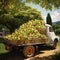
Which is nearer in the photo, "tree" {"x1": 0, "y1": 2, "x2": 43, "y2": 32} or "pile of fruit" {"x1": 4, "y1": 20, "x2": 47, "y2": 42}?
"pile of fruit" {"x1": 4, "y1": 20, "x2": 47, "y2": 42}

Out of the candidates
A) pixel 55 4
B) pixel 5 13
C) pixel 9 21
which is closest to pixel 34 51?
pixel 55 4

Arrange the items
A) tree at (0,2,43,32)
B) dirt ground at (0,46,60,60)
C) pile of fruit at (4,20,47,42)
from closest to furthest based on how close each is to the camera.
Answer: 1. dirt ground at (0,46,60,60)
2. pile of fruit at (4,20,47,42)
3. tree at (0,2,43,32)

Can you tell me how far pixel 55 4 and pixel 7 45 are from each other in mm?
5703

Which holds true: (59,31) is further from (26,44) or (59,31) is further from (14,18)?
(26,44)

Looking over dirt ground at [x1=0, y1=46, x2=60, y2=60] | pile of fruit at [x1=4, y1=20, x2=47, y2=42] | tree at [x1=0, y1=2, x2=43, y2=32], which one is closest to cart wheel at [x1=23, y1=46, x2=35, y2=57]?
dirt ground at [x1=0, y1=46, x2=60, y2=60]

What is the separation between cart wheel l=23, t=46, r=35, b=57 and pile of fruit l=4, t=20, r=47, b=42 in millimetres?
640

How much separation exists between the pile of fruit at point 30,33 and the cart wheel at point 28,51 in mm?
640


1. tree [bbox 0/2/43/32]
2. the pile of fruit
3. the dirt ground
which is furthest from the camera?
tree [bbox 0/2/43/32]

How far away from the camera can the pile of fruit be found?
1642 centimetres

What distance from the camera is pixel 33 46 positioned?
55.8ft

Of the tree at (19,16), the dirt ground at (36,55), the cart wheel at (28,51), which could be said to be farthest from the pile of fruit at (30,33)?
the tree at (19,16)

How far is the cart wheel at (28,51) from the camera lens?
1650 cm

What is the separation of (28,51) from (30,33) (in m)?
1.44

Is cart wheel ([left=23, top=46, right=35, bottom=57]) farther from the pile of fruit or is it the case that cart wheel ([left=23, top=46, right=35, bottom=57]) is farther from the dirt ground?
the pile of fruit
